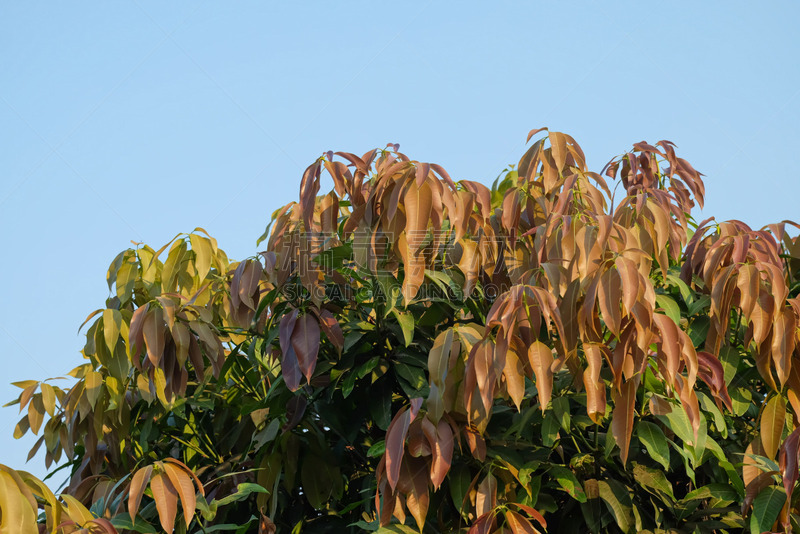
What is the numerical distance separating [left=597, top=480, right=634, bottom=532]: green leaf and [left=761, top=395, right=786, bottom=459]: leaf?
0.36m

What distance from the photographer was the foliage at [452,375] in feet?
5.11

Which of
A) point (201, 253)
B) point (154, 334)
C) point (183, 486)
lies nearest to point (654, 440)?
point (183, 486)

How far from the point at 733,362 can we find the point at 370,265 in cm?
104

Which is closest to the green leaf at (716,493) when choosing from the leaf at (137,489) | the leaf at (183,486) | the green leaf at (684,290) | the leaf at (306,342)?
the green leaf at (684,290)

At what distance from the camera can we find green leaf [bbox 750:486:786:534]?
163 cm

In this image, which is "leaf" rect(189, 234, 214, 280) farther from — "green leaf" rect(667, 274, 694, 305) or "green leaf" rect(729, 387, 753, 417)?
"green leaf" rect(729, 387, 753, 417)

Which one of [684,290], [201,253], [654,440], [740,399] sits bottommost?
[654,440]

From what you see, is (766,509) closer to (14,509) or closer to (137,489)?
(137,489)

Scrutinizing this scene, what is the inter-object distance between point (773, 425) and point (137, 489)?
1498 mm

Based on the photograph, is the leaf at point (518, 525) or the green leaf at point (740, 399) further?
the green leaf at point (740, 399)

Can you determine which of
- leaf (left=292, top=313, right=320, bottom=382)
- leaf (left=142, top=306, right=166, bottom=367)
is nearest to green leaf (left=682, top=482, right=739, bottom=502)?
leaf (left=292, top=313, right=320, bottom=382)

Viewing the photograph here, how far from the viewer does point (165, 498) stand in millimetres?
1607

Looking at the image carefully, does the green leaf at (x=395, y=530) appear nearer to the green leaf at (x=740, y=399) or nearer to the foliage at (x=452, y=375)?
the foliage at (x=452, y=375)

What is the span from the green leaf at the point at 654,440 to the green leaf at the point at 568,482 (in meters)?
0.19
